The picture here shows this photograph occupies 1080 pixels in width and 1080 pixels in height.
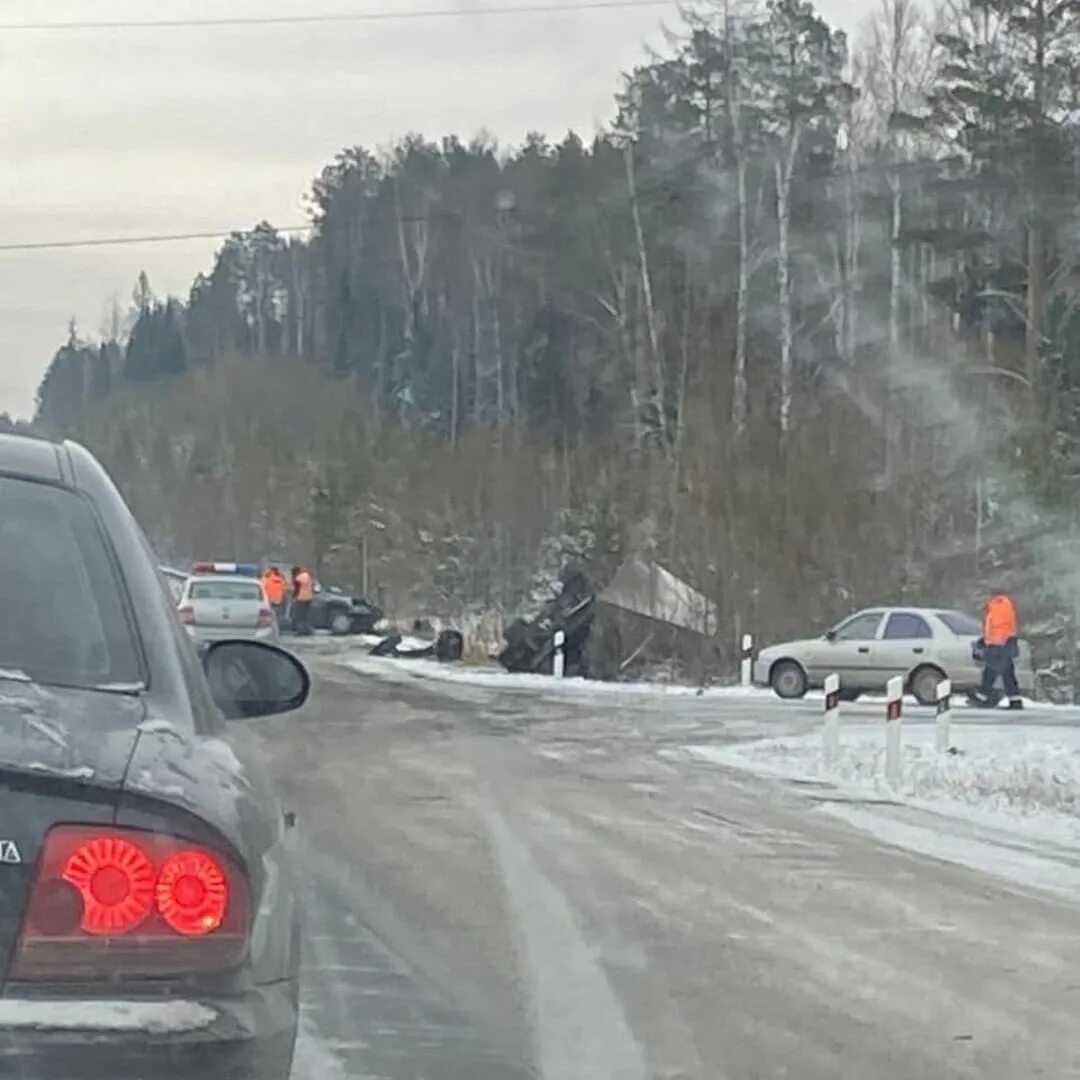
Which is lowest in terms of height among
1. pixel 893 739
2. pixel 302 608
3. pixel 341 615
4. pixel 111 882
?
pixel 893 739

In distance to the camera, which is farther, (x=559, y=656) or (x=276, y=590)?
(x=276, y=590)

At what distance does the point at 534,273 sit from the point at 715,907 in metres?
66.4

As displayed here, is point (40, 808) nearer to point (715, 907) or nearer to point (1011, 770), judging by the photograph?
point (715, 907)

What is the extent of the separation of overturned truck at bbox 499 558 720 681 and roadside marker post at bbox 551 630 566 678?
0.16 meters

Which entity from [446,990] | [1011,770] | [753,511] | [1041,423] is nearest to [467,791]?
[1011,770]

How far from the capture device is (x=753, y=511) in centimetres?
3725

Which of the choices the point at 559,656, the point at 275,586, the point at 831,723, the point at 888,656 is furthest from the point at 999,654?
the point at 275,586

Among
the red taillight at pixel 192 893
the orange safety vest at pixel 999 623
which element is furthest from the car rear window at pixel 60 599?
the orange safety vest at pixel 999 623

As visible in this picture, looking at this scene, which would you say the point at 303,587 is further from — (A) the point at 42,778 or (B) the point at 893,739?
(A) the point at 42,778

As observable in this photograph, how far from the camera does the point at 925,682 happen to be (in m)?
31.4

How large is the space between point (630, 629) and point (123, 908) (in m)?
33.3

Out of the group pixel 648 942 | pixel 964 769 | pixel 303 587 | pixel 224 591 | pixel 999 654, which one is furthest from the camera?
pixel 303 587

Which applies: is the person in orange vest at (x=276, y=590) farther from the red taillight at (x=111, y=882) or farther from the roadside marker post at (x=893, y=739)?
the red taillight at (x=111, y=882)

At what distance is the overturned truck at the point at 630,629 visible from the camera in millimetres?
36500
